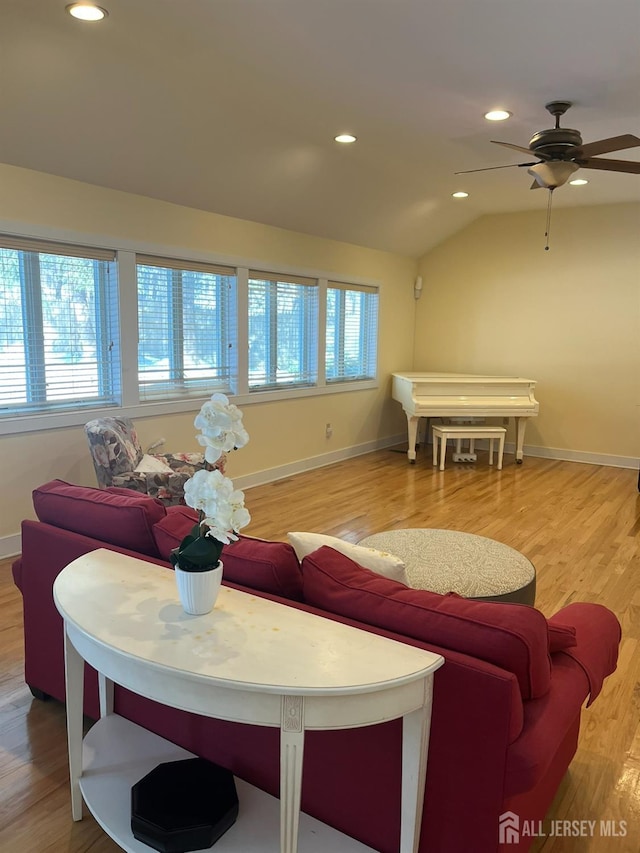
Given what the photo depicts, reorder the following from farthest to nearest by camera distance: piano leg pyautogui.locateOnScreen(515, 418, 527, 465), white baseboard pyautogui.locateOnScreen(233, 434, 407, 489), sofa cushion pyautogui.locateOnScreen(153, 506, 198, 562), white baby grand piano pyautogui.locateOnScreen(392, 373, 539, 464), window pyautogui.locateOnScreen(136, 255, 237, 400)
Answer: piano leg pyautogui.locateOnScreen(515, 418, 527, 465)
white baby grand piano pyautogui.locateOnScreen(392, 373, 539, 464)
white baseboard pyautogui.locateOnScreen(233, 434, 407, 489)
window pyautogui.locateOnScreen(136, 255, 237, 400)
sofa cushion pyautogui.locateOnScreen(153, 506, 198, 562)

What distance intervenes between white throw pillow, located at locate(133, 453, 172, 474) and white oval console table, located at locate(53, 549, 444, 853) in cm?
215

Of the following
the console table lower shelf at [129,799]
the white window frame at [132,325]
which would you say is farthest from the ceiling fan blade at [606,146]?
the console table lower shelf at [129,799]

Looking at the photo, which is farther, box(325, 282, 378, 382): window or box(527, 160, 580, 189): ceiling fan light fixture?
box(325, 282, 378, 382): window

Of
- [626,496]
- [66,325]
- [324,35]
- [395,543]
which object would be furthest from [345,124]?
[626,496]

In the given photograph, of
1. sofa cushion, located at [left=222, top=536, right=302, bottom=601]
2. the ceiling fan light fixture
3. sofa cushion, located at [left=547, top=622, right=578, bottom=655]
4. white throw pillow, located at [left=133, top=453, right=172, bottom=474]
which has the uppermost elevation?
the ceiling fan light fixture

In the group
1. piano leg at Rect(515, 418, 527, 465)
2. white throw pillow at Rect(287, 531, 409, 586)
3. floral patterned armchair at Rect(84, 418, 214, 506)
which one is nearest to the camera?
white throw pillow at Rect(287, 531, 409, 586)

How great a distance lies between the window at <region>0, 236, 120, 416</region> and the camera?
373 cm

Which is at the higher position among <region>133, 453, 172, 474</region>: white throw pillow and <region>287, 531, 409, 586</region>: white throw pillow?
<region>287, 531, 409, 586</region>: white throw pillow

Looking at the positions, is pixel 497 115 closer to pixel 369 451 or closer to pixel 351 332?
pixel 351 332

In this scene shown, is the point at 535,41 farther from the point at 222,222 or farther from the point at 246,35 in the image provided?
the point at 222,222

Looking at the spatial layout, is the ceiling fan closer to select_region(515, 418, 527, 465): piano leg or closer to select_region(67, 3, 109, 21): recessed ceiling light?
select_region(67, 3, 109, 21): recessed ceiling light

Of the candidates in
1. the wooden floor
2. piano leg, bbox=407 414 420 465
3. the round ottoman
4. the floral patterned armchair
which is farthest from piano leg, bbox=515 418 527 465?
the floral patterned armchair

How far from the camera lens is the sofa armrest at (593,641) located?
5.23 ft

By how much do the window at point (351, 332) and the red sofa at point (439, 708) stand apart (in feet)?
15.6
